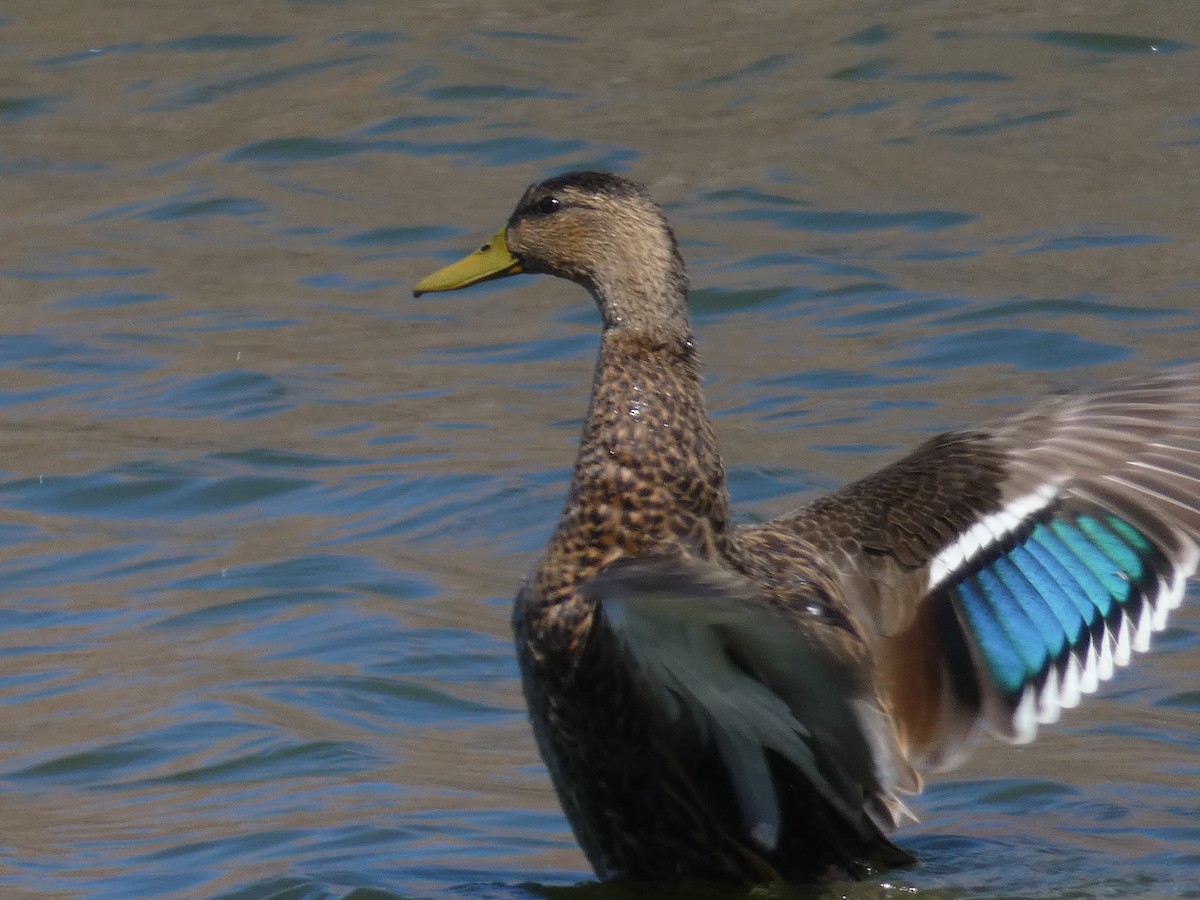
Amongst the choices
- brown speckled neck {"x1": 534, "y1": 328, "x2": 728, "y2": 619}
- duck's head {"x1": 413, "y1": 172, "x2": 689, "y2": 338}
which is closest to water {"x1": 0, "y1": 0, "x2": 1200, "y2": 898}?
brown speckled neck {"x1": 534, "y1": 328, "x2": 728, "y2": 619}

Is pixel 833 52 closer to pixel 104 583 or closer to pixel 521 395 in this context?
pixel 521 395

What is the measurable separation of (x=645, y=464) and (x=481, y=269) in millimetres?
884

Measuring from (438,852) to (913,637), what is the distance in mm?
1283

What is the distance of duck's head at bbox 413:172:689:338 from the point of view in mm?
4465

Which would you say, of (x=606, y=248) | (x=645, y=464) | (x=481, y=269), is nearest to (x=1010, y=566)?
(x=645, y=464)

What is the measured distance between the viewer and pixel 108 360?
9.08 m

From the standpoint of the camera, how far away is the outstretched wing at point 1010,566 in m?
4.45

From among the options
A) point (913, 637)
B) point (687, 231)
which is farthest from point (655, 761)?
point (687, 231)

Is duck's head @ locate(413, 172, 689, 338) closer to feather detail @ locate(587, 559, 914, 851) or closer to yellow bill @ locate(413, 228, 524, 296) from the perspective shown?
yellow bill @ locate(413, 228, 524, 296)

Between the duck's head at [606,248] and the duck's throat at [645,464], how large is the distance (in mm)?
81

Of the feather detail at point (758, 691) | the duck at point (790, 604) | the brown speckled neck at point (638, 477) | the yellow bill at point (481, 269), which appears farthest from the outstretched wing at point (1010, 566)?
the yellow bill at point (481, 269)

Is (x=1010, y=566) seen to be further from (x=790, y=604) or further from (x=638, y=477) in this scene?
(x=638, y=477)

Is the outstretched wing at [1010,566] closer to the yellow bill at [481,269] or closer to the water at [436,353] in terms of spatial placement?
the water at [436,353]

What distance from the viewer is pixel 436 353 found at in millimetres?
9078
